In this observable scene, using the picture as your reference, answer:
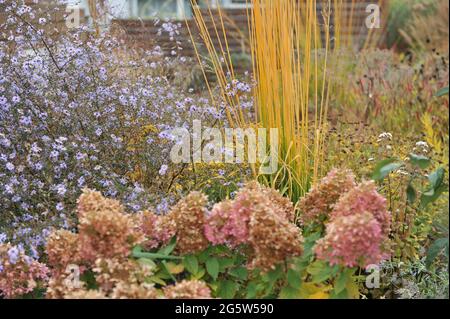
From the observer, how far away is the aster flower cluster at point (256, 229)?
263cm

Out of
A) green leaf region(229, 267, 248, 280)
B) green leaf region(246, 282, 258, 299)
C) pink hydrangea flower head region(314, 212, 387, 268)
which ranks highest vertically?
pink hydrangea flower head region(314, 212, 387, 268)

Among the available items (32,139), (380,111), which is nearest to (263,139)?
(32,139)

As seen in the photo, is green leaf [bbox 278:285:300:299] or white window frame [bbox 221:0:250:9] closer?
green leaf [bbox 278:285:300:299]

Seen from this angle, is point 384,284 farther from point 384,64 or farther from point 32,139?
point 384,64

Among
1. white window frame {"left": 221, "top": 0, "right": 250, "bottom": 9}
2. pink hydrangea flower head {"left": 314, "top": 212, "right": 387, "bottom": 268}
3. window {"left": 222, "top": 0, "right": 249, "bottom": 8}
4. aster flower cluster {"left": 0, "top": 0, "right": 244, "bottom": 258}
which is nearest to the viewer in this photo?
pink hydrangea flower head {"left": 314, "top": 212, "right": 387, "bottom": 268}

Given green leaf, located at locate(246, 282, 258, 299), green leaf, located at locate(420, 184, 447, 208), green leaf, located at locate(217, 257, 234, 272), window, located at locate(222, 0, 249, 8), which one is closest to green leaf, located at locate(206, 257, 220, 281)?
green leaf, located at locate(217, 257, 234, 272)

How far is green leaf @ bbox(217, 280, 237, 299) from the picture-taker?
2.77 m

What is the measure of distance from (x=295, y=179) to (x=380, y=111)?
99.8 inches

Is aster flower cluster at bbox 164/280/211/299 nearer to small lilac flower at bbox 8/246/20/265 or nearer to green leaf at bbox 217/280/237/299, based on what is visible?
green leaf at bbox 217/280/237/299

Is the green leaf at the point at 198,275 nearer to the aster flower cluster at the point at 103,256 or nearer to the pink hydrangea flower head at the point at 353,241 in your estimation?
the aster flower cluster at the point at 103,256

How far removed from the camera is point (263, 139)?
3939 millimetres

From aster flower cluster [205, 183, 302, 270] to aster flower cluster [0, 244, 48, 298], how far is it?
2.20ft

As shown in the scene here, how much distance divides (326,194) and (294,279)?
47 cm

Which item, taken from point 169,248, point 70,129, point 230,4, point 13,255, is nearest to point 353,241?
point 169,248
